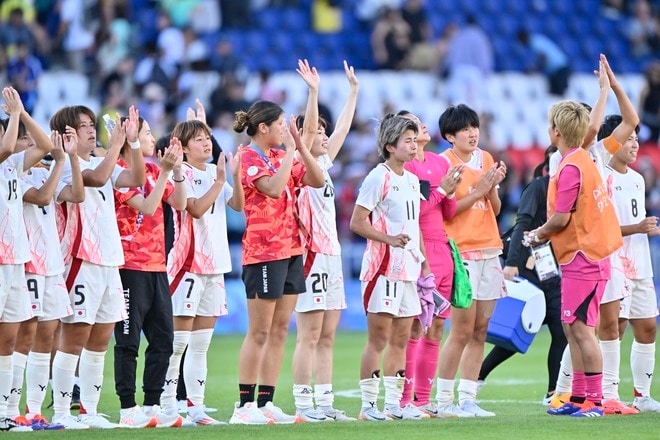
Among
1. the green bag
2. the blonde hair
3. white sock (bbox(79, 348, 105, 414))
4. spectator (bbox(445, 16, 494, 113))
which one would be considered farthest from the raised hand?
spectator (bbox(445, 16, 494, 113))

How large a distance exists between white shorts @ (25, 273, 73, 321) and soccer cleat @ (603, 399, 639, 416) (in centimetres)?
426

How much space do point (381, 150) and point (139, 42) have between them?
12723mm

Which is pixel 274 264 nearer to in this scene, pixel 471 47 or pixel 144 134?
pixel 144 134

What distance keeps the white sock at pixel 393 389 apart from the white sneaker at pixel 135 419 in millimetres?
1824

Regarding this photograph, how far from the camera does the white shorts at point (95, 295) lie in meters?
9.38

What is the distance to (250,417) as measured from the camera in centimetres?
962

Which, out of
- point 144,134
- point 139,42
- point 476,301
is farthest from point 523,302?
point 139,42

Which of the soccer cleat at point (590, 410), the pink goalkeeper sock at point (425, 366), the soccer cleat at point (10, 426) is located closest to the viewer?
the soccer cleat at point (10, 426)

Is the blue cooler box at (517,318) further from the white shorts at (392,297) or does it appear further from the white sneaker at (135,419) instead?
the white sneaker at (135,419)

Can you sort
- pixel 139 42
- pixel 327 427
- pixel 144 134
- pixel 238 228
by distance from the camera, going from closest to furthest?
pixel 327 427, pixel 144 134, pixel 238 228, pixel 139 42

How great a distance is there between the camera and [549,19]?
27000mm

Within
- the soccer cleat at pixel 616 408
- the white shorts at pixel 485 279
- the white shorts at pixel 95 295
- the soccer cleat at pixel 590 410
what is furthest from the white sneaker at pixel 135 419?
the soccer cleat at pixel 616 408

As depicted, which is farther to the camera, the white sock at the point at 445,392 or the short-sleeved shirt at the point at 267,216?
the white sock at the point at 445,392

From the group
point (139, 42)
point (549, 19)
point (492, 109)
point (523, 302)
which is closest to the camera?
point (523, 302)
